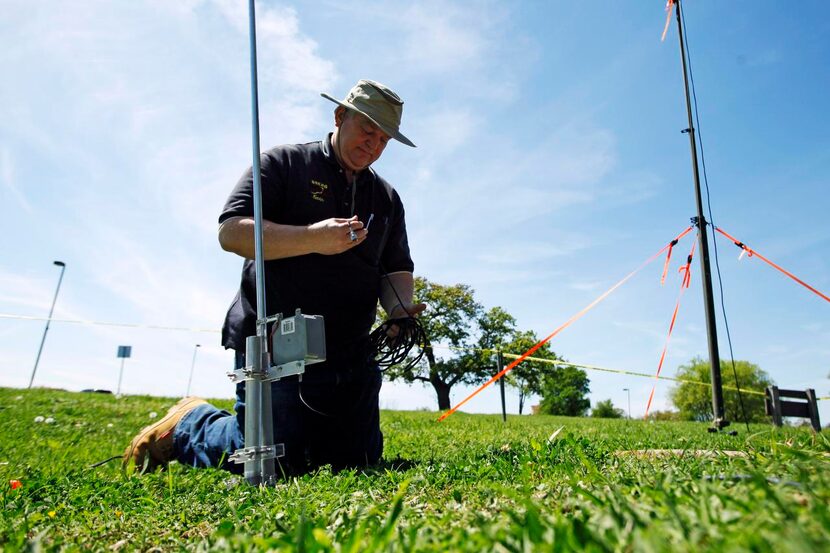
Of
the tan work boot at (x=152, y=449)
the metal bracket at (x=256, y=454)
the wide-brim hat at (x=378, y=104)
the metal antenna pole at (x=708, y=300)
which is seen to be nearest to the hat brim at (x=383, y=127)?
the wide-brim hat at (x=378, y=104)

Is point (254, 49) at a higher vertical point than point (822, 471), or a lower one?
higher

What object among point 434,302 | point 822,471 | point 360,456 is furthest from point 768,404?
point 434,302

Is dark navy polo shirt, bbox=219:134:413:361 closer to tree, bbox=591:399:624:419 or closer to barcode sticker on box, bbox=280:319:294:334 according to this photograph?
barcode sticker on box, bbox=280:319:294:334

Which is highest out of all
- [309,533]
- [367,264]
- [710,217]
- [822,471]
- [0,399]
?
[710,217]

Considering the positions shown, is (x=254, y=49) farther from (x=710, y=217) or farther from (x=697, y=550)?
(x=710, y=217)

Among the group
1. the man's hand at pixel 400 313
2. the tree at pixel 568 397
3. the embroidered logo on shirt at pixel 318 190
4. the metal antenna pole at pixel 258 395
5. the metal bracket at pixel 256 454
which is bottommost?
the metal bracket at pixel 256 454

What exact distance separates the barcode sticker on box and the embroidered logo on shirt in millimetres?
1186

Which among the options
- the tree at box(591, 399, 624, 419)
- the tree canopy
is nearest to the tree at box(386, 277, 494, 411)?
the tree canopy

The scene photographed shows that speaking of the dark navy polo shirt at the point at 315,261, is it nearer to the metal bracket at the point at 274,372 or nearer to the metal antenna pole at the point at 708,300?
the metal bracket at the point at 274,372

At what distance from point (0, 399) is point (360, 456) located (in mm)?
7992

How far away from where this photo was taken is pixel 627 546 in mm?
1077

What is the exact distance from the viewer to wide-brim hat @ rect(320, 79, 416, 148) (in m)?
3.98

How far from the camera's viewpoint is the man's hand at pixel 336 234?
322cm

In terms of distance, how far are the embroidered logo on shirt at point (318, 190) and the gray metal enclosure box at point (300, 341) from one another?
46.0 inches
